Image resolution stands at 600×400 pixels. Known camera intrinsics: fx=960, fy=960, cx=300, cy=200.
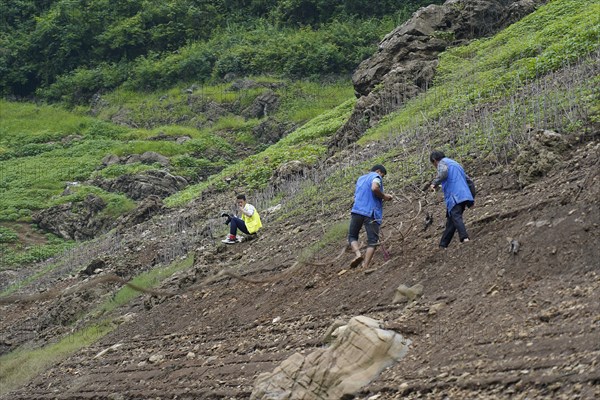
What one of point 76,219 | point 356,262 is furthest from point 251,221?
point 76,219

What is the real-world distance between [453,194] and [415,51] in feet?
50.2

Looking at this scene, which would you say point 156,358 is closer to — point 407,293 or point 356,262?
point 356,262

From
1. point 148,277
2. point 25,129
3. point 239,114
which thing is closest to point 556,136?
point 148,277

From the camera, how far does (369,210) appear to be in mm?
11391

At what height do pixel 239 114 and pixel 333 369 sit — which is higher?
pixel 333 369

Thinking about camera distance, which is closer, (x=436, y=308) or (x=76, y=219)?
(x=436, y=308)

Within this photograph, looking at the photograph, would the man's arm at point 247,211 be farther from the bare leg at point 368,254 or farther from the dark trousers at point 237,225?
the bare leg at point 368,254

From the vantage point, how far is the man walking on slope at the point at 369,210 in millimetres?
11367


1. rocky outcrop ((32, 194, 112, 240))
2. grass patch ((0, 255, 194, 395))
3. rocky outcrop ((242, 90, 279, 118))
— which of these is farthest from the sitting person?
rocky outcrop ((242, 90, 279, 118))

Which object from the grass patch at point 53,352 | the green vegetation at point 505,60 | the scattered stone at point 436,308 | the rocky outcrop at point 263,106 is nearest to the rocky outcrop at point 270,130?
A: the rocky outcrop at point 263,106

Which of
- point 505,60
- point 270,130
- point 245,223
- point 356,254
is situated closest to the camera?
point 356,254

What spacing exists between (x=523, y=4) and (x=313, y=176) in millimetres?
8870

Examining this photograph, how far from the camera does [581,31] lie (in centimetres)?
1755

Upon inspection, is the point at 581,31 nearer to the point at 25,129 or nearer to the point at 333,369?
the point at 333,369
